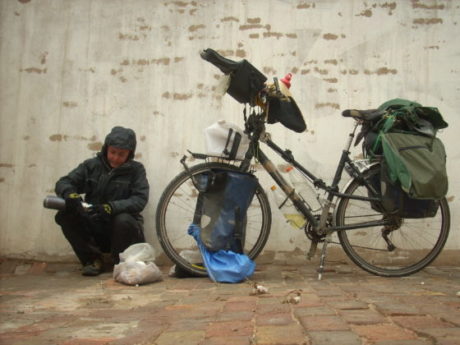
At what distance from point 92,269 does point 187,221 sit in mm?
906

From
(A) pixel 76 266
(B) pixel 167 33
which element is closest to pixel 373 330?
(A) pixel 76 266

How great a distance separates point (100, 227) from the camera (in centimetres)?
390

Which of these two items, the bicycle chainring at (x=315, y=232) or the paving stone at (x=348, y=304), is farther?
the bicycle chainring at (x=315, y=232)

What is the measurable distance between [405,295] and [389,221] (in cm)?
97

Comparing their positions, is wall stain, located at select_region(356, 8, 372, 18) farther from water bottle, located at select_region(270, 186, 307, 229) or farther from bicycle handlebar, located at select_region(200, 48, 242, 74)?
water bottle, located at select_region(270, 186, 307, 229)

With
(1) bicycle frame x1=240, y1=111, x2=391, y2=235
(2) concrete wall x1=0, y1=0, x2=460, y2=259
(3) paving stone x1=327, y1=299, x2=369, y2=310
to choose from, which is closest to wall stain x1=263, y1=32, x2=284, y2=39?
(2) concrete wall x1=0, y1=0, x2=460, y2=259

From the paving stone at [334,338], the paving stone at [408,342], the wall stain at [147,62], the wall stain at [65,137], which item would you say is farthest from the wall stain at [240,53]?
the paving stone at [408,342]

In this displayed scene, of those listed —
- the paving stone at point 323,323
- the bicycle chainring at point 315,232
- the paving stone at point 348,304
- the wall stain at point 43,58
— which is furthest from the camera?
the wall stain at point 43,58

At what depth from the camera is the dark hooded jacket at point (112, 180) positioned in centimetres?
387

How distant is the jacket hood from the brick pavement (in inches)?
42.2

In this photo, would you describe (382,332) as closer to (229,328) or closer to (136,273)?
(229,328)

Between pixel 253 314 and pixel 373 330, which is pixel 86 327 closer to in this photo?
pixel 253 314

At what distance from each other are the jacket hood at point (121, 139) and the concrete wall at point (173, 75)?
14.0 inches

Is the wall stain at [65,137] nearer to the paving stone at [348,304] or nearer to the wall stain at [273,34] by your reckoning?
the wall stain at [273,34]
